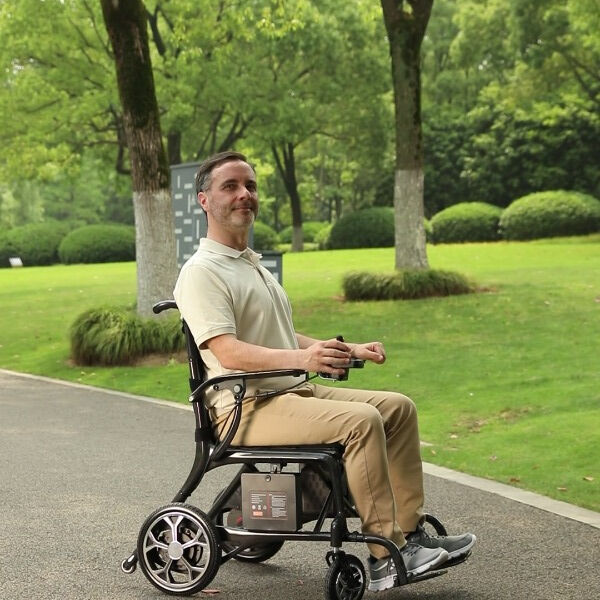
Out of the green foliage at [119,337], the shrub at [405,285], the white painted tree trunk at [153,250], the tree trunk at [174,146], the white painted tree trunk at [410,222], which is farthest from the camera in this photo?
the tree trunk at [174,146]

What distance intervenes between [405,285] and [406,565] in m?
13.6

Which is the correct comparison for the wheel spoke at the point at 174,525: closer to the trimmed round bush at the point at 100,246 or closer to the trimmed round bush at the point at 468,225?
the trimmed round bush at the point at 468,225

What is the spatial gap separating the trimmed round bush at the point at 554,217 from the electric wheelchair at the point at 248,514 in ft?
102

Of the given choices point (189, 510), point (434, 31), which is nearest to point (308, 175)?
point (434, 31)

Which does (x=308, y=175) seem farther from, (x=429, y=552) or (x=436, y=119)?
(x=429, y=552)

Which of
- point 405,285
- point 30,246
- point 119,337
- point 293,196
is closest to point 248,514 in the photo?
point 119,337

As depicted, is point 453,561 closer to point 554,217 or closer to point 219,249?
point 219,249

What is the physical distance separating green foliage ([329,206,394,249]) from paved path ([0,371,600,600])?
30.0 meters

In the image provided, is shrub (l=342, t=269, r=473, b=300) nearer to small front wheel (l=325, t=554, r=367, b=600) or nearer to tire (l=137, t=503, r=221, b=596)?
tire (l=137, t=503, r=221, b=596)

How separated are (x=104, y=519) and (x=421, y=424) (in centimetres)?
378

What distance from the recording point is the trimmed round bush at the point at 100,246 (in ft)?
130

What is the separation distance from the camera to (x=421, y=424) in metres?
9.45

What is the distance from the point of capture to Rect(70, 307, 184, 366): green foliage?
45.0 feet

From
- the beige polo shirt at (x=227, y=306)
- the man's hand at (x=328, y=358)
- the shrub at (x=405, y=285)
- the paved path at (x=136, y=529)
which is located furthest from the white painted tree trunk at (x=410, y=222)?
the man's hand at (x=328, y=358)
